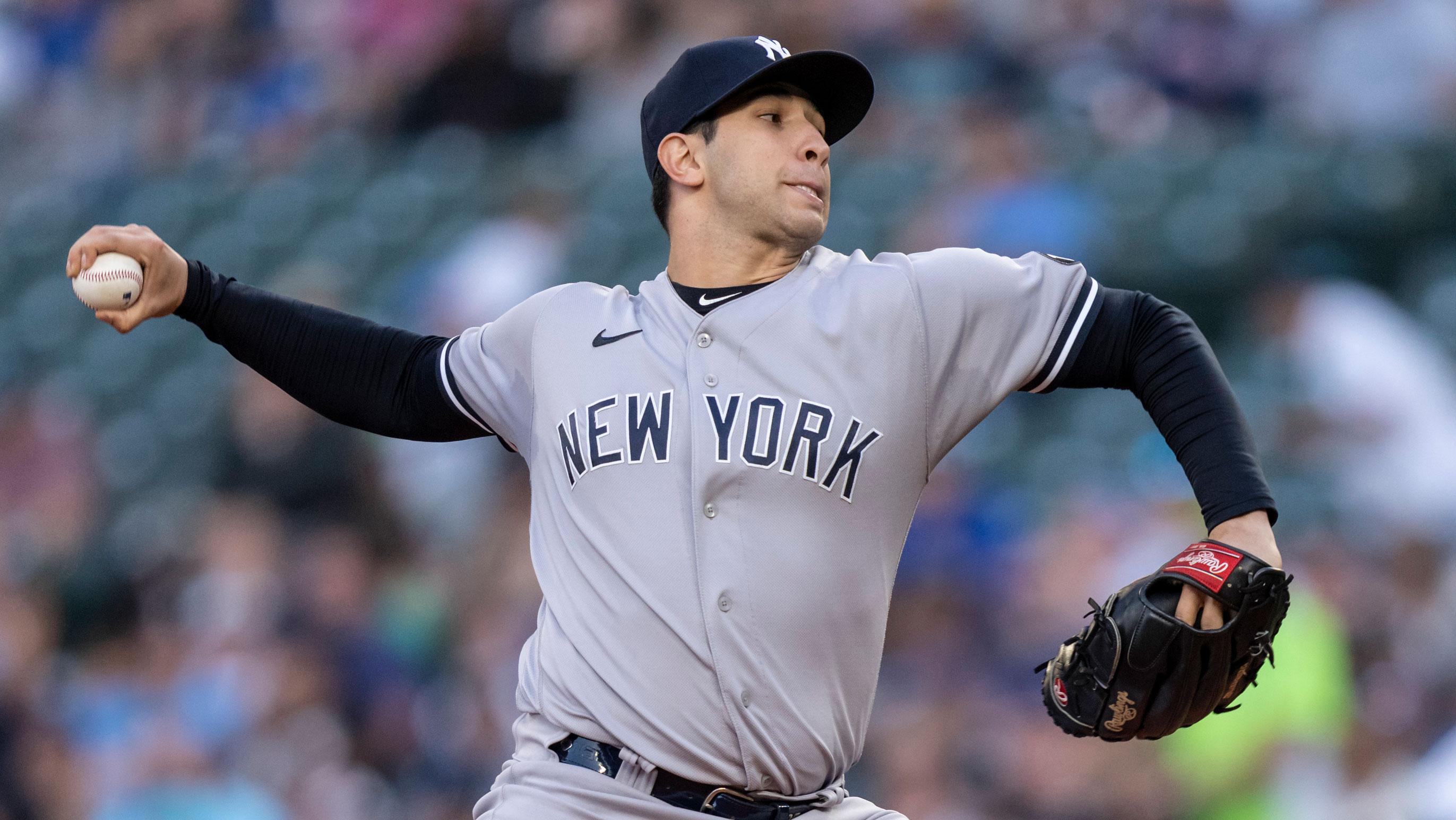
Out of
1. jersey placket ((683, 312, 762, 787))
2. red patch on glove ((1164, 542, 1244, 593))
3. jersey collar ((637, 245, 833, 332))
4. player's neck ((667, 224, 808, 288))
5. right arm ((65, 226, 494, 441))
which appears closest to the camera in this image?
red patch on glove ((1164, 542, 1244, 593))

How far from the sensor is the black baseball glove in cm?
219

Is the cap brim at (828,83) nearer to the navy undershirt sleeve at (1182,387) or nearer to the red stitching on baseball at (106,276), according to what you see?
the navy undershirt sleeve at (1182,387)

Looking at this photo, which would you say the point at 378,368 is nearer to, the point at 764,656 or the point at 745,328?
the point at 745,328

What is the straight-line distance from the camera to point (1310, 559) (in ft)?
15.0

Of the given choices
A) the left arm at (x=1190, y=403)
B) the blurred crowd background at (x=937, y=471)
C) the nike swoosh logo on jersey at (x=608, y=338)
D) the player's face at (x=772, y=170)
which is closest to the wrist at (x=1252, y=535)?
the left arm at (x=1190, y=403)

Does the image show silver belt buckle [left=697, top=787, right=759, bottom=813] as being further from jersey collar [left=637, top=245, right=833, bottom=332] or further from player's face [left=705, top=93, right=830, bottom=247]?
player's face [left=705, top=93, right=830, bottom=247]

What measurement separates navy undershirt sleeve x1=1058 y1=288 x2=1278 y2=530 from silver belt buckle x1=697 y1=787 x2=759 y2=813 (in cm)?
73

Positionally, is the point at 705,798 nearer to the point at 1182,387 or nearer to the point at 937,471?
the point at 1182,387

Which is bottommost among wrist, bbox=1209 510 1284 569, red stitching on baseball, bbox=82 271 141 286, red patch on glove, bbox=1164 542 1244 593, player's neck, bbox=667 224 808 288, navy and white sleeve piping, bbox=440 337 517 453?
red patch on glove, bbox=1164 542 1244 593

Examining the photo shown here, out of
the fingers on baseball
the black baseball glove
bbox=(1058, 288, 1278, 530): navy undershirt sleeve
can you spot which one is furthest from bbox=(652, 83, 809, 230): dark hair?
the black baseball glove

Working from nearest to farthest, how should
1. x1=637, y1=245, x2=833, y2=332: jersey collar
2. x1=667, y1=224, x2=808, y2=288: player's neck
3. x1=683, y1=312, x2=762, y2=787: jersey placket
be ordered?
x1=683, y1=312, x2=762, y2=787: jersey placket → x1=637, y1=245, x2=833, y2=332: jersey collar → x1=667, y1=224, x2=808, y2=288: player's neck

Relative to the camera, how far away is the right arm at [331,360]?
2.77m

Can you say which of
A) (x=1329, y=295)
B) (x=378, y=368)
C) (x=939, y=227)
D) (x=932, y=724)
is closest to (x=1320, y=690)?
(x=932, y=724)

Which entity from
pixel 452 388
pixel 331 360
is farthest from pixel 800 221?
pixel 331 360
